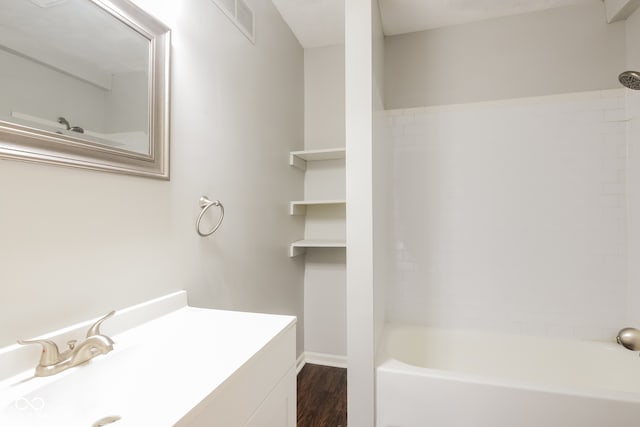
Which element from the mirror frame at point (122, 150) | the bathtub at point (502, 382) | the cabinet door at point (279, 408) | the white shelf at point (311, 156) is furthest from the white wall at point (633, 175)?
the mirror frame at point (122, 150)

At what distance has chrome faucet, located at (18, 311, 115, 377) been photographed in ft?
2.25

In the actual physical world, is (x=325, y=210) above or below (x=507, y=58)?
below

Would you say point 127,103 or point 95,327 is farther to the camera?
point 127,103

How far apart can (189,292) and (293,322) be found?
518mm

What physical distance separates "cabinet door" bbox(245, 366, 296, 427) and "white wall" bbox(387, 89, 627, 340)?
1397 millimetres

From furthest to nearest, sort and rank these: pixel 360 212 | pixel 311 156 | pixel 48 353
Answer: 1. pixel 311 156
2. pixel 360 212
3. pixel 48 353

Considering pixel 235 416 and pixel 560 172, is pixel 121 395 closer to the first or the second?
pixel 235 416

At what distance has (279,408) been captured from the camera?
0.91m

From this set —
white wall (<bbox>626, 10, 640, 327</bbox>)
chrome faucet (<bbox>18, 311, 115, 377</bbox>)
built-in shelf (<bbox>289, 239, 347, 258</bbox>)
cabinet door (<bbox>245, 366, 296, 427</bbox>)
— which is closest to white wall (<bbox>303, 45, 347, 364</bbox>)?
built-in shelf (<bbox>289, 239, 347, 258</bbox>)

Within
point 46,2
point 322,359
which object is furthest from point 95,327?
point 322,359

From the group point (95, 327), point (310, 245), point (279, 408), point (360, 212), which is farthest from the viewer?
point (310, 245)

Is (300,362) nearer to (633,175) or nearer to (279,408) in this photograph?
(279,408)

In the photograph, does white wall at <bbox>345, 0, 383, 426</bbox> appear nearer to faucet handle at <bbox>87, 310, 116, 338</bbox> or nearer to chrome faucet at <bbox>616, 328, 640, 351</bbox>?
faucet handle at <bbox>87, 310, 116, 338</bbox>

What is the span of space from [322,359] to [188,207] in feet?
6.36
